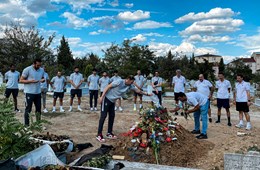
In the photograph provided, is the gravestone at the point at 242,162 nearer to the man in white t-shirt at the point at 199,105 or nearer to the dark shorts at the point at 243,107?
the man in white t-shirt at the point at 199,105

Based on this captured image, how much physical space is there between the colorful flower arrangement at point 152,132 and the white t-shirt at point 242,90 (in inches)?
119

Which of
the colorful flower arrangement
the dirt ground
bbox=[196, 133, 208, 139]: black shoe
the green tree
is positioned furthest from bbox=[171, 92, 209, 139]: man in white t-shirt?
the green tree

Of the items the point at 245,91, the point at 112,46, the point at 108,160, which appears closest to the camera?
the point at 108,160

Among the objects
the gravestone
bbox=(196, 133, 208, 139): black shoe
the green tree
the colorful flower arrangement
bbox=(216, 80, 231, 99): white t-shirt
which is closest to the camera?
the gravestone

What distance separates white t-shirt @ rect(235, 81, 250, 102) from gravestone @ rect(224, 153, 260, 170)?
14.3 feet

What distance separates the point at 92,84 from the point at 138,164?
7.09m

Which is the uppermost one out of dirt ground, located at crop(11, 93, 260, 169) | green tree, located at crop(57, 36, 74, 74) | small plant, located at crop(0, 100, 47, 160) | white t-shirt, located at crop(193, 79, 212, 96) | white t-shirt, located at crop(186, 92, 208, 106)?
green tree, located at crop(57, 36, 74, 74)

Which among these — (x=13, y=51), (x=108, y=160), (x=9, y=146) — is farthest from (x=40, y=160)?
(x=13, y=51)

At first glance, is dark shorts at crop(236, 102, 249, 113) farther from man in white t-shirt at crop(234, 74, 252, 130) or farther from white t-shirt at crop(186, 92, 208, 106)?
white t-shirt at crop(186, 92, 208, 106)

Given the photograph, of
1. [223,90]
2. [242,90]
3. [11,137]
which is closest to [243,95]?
[242,90]

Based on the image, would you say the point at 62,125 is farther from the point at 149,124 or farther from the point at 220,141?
the point at 220,141

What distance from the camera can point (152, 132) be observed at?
5988 millimetres

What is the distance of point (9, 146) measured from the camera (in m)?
4.38

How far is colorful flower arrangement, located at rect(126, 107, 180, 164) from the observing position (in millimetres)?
5759
